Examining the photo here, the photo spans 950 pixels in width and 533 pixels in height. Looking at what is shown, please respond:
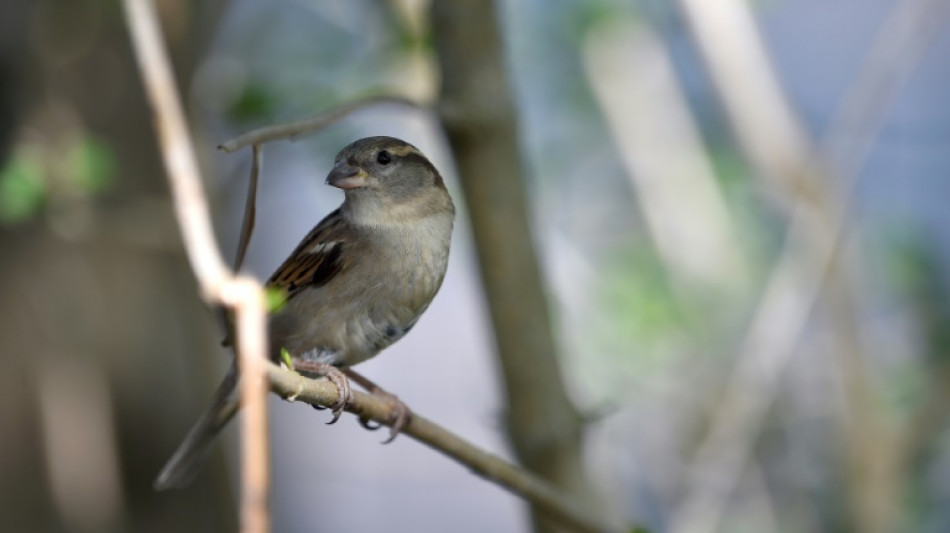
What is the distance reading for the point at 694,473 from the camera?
5.75m

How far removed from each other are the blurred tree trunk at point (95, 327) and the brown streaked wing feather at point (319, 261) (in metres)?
2.94

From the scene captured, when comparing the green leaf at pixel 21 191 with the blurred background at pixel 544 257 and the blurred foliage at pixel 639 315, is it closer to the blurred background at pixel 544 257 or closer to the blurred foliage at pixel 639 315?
the blurred background at pixel 544 257

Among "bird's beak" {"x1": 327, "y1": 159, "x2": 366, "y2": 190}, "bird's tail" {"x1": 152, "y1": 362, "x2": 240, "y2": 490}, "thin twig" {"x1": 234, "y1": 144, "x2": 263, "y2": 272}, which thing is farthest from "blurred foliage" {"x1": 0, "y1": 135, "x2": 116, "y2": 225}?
"thin twig" {"x1": 234, "y1": 144, "x2": 263, "y2": 272}

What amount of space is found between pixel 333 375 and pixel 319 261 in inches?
13.0

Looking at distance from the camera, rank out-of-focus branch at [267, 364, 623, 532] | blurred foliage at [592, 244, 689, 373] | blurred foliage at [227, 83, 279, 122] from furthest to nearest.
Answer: blurred foliage at [592, 244, 689, 373] → blurred foliage at [227, 83, 279, 122] → out-of-focus branch at [267, 364, 623, 532]

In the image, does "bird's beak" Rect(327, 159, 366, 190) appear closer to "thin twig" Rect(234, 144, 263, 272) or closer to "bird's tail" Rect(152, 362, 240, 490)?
"bird's tail" Rect(152, 362, 240, 490)

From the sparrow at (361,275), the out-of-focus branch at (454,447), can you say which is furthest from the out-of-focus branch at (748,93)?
the sparrow at (361,275)

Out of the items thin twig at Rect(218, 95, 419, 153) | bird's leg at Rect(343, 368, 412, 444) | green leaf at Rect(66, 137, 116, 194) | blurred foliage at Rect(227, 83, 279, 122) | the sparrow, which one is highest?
blurred foliage at Rect(227, 83, 279, 122)

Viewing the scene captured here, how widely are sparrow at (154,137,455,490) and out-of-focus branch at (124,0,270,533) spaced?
47cm

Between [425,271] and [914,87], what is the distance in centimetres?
737

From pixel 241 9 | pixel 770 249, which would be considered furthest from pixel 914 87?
pixel 241 9

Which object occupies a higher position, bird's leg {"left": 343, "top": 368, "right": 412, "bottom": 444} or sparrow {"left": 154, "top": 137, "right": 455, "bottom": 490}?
sparrow {"left": 154, "top": 137, "right": 455, "bottom": 490}

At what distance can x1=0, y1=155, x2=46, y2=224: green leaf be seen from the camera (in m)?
4.57

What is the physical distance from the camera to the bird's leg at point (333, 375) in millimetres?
2508
